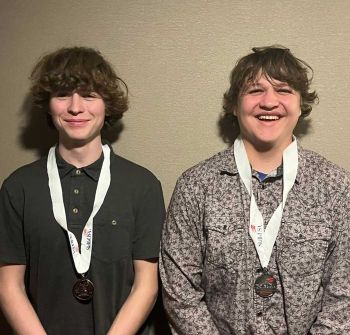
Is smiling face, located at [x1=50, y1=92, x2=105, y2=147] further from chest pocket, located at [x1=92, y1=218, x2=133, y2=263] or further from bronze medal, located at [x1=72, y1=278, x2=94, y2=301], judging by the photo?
bronze medal, located at [x1=72, y1=278, x2=94, y2=301]

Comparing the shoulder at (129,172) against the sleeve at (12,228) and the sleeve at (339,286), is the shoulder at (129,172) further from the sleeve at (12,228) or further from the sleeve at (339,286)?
the sleeve at (339,286)

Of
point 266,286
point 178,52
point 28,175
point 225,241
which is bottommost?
point 266,286

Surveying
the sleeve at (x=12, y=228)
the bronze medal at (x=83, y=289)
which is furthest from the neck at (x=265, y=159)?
the sleeve at (x=12, y=228)

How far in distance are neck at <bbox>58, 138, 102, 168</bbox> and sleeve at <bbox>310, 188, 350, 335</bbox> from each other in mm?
842

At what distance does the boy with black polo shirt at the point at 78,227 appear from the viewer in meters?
1.69

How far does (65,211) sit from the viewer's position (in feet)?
5.58

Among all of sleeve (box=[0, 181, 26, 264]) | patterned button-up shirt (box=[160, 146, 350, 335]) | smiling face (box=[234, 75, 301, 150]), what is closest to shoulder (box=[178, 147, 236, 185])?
patterned button-up shirt (box=[160, 146, 350, 335])

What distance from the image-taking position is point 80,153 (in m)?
1.73

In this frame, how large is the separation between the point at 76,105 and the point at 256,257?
2.54 ft

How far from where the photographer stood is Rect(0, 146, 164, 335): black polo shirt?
1.70 meters

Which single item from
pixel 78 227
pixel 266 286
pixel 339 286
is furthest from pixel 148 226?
pixel 339 286

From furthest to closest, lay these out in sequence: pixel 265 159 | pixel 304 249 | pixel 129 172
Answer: pixel 129 172, pixel 265 159, pixel 304 249

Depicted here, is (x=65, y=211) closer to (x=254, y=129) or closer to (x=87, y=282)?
A: (x=87, y=282)

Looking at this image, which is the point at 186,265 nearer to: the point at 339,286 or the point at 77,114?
the point at 339,286
